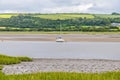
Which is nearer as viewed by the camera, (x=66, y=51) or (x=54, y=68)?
(x=54, y=68)

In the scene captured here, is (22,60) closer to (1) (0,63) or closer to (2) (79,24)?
(1) (0,63)

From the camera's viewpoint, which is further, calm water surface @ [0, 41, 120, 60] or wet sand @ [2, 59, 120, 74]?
calm water surface @ [0, 41, 120, 60]

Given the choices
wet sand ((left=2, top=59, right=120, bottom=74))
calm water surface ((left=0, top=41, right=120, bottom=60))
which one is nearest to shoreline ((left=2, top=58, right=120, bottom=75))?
wet sand ((left=2, top=59, right=120, bottom=74))

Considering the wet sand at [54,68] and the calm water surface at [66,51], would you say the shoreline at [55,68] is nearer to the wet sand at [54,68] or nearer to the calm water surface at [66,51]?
the wet sand at [54,68]

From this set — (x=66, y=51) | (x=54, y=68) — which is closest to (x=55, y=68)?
(x=54, y=68)

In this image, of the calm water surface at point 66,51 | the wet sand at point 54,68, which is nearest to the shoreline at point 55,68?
the wet sand at point 54,68

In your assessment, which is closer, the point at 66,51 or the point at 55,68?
the point at 55,68

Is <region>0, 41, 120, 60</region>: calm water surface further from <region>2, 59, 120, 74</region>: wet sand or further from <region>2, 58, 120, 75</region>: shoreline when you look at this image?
<region>2, 59, 120, 74</region>: wet sand

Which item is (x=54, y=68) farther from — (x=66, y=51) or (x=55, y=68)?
(x=66, y=51)

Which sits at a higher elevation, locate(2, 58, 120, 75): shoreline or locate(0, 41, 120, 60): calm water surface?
locate(2, 58, 120, 75): shoreline

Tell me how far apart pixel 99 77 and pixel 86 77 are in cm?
40

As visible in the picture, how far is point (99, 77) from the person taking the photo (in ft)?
43.3

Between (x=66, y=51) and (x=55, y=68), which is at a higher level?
(x=55, y=68)

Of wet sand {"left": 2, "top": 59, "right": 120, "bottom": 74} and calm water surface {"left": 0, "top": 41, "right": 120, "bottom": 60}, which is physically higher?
wet sand {"left": 2, "top": 59, "right": 120, "bottom": 74}
